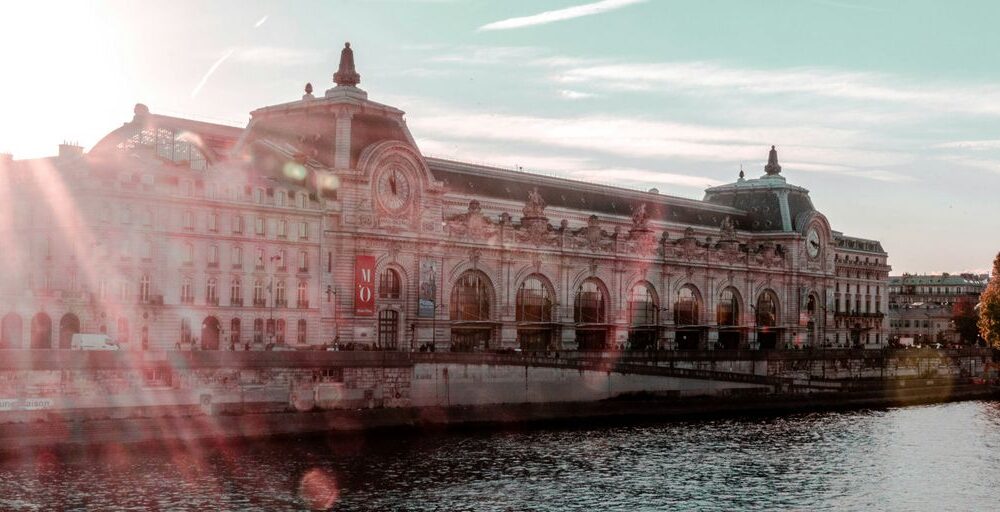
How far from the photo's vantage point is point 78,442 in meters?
74.0

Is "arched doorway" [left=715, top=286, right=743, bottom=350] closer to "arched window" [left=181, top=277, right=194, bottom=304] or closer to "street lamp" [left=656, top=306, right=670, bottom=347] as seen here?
"street lamp" [left=656, top=306, right=670, bottom=347]

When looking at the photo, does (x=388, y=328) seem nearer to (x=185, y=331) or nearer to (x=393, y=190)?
(x=393, y=190)

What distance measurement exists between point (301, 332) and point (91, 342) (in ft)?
72.9

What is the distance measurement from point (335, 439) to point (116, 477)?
A: 754 inches

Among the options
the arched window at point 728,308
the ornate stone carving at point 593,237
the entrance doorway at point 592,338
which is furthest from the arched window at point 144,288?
the arched window at point 728,308

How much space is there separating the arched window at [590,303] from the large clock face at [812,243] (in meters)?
44.2

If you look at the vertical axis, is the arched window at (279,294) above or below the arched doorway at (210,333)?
above

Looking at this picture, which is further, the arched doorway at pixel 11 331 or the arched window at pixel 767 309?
the arched window at pixel 767 309

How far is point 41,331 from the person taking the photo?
8756 cm

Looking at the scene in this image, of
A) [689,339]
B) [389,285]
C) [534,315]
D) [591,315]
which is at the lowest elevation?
[689,339]

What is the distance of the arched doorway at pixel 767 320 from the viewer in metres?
160

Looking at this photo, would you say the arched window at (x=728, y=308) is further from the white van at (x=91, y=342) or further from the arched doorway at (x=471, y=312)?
the white van at (x=91, y=342)

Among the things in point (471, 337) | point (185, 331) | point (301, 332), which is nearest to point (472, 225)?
point (471, 337)

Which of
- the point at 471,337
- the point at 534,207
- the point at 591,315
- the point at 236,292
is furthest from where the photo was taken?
the point at 591,315
